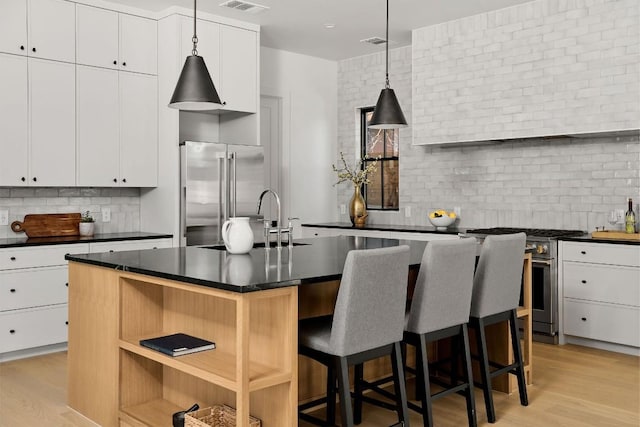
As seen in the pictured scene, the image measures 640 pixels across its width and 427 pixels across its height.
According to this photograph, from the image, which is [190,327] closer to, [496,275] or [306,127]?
[496,275]

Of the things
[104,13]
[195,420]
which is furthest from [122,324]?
[104,13]

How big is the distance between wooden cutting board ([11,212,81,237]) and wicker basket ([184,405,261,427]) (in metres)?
3.04

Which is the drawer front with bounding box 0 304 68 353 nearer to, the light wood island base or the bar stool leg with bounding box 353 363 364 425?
the light wood island base

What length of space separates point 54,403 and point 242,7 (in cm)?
368

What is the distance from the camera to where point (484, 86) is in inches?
233

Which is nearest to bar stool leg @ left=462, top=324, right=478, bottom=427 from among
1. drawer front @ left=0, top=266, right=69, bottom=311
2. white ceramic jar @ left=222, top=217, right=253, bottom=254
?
→ white ceramic jar @ left=222, top=217, right=253, bottom=254

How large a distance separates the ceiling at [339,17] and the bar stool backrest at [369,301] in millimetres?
3359

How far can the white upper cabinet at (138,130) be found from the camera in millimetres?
5727

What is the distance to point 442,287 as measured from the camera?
130 inches

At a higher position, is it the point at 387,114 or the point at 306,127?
the point at 306,127

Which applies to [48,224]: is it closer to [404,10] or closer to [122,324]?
[122,324]

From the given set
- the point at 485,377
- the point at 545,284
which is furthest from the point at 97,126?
the point at 545,284

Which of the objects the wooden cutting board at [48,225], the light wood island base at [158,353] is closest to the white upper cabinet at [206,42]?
the wooden cutting board at [48,225]

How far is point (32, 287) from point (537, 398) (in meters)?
3.74
